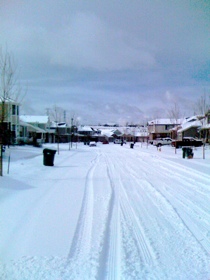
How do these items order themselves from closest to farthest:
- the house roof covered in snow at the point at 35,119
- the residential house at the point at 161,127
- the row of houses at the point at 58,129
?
1. the row of houses at the point at 58,129
2. the house roof covered in snow at the point at 35,119
3. the residential house at the point at 161,127

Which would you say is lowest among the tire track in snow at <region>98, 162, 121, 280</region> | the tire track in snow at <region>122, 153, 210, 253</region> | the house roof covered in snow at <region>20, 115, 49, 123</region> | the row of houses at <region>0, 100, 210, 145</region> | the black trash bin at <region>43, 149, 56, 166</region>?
the tire track in snow at <region>98, 162, 121, 280</region>

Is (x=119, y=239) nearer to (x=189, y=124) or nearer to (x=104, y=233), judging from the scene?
(x=104, y=233)

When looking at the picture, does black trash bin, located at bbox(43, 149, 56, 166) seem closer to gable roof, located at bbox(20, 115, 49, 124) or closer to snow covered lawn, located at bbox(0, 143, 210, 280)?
snow covered lawn, located at bbox(0, 143, 210, 280)

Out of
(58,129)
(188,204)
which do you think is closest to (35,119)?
(58,129)

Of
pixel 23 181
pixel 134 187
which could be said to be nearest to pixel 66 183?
pixel 23 181

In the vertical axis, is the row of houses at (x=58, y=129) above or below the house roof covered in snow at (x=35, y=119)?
below

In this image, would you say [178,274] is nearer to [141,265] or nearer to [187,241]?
[141,265]

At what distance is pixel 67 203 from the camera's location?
718 cm

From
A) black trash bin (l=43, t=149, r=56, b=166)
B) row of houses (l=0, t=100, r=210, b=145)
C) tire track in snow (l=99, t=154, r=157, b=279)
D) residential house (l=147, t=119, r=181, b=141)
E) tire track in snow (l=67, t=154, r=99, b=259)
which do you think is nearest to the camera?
tire track in snow (l=99, t=154, r=157, b=279)

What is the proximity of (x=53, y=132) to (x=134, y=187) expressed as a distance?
5827 cm

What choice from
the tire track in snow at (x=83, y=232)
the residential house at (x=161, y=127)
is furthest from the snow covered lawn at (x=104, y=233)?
the residential house at (x=161, y=127)

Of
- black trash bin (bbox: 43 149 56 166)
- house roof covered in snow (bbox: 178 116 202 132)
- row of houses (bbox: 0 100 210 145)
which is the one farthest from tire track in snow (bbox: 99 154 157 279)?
house roof covered in snow (bbox: 178 116 202 132)

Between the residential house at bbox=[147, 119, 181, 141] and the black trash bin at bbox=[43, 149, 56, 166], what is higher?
the residential house at bbox=[147, 119, 181, 141]

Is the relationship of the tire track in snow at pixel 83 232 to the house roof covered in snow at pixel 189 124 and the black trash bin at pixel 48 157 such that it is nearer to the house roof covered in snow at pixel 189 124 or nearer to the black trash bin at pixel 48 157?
the black trash bin at pixel 48 157
